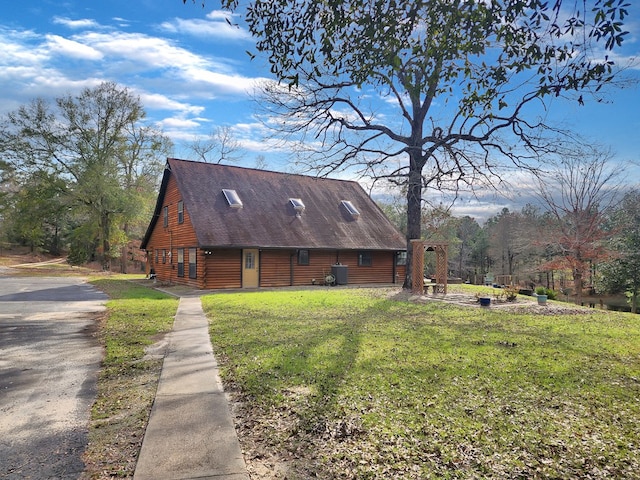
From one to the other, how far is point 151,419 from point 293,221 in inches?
780

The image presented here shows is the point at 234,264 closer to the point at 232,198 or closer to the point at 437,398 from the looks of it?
the point at 232,198

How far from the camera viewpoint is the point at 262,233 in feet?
71.5

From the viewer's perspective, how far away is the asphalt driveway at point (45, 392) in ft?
11.7

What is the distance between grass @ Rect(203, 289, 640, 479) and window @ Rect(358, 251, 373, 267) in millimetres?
15204

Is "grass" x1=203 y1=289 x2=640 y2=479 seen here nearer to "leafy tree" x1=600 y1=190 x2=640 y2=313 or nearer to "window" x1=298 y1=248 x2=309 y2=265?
"window" x1=298 y1=248 x2=309 y2=265

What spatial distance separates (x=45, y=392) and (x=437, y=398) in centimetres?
502

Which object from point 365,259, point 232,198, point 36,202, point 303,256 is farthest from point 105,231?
point 365,259

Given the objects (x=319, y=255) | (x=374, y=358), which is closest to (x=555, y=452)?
(x=374, y=358)

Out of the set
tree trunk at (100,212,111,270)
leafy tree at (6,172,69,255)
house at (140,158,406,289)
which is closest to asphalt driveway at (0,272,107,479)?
house at (140,158,406,289)

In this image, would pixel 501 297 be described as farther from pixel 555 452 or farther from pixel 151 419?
pixel 151 419

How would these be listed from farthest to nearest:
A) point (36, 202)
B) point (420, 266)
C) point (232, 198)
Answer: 1. point (36, 202)
2. point (232, 198)
3. point (420, 266)

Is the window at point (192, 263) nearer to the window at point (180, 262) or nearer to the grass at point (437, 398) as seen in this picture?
the window at point (180, 262)

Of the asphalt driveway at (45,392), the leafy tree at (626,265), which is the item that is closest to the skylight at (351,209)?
the leafy tree at (626,265)

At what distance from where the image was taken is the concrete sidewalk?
131 inches
